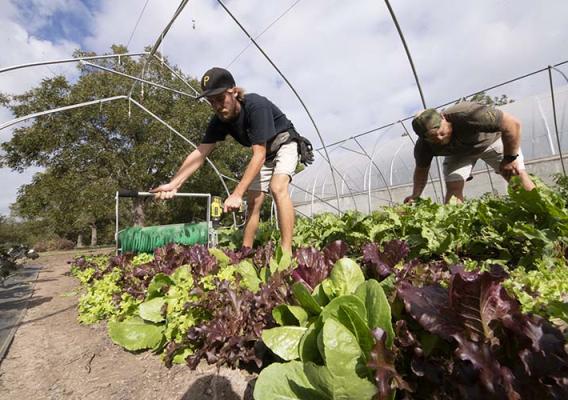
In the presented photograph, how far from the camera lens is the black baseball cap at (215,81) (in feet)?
9.05

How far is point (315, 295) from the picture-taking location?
126 centimetres

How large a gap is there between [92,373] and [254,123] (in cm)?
196

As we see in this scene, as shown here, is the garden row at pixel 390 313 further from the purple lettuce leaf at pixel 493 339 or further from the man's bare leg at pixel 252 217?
the man's bare leg at pixel 252 217

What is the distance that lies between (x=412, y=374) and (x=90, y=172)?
16129 millimetres

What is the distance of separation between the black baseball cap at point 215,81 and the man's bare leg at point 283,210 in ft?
2.63

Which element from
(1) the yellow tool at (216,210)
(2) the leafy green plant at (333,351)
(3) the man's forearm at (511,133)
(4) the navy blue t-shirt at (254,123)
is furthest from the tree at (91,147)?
(2) the leafy green plant at (333,351)

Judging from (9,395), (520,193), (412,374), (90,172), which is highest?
(90,172)

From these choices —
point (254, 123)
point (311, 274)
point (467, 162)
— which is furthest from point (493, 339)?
point (467, 162)

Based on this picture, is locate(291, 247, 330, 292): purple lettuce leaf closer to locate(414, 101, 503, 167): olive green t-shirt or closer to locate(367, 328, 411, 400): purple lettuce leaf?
locate(367, 328, 411, 400): purple lettuce leaf

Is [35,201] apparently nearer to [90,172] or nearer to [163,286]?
[90,172]

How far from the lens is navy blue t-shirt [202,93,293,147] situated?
9.38ft

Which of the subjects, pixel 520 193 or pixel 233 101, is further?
pixel 233 101

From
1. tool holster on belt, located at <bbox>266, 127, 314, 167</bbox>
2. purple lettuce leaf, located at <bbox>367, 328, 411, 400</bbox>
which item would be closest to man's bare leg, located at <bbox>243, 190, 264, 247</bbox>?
tool holster on belt, located at <bbox>266, 127, 314, 167</bbox>

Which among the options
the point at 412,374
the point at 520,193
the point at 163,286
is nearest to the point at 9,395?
the point at 163,286
